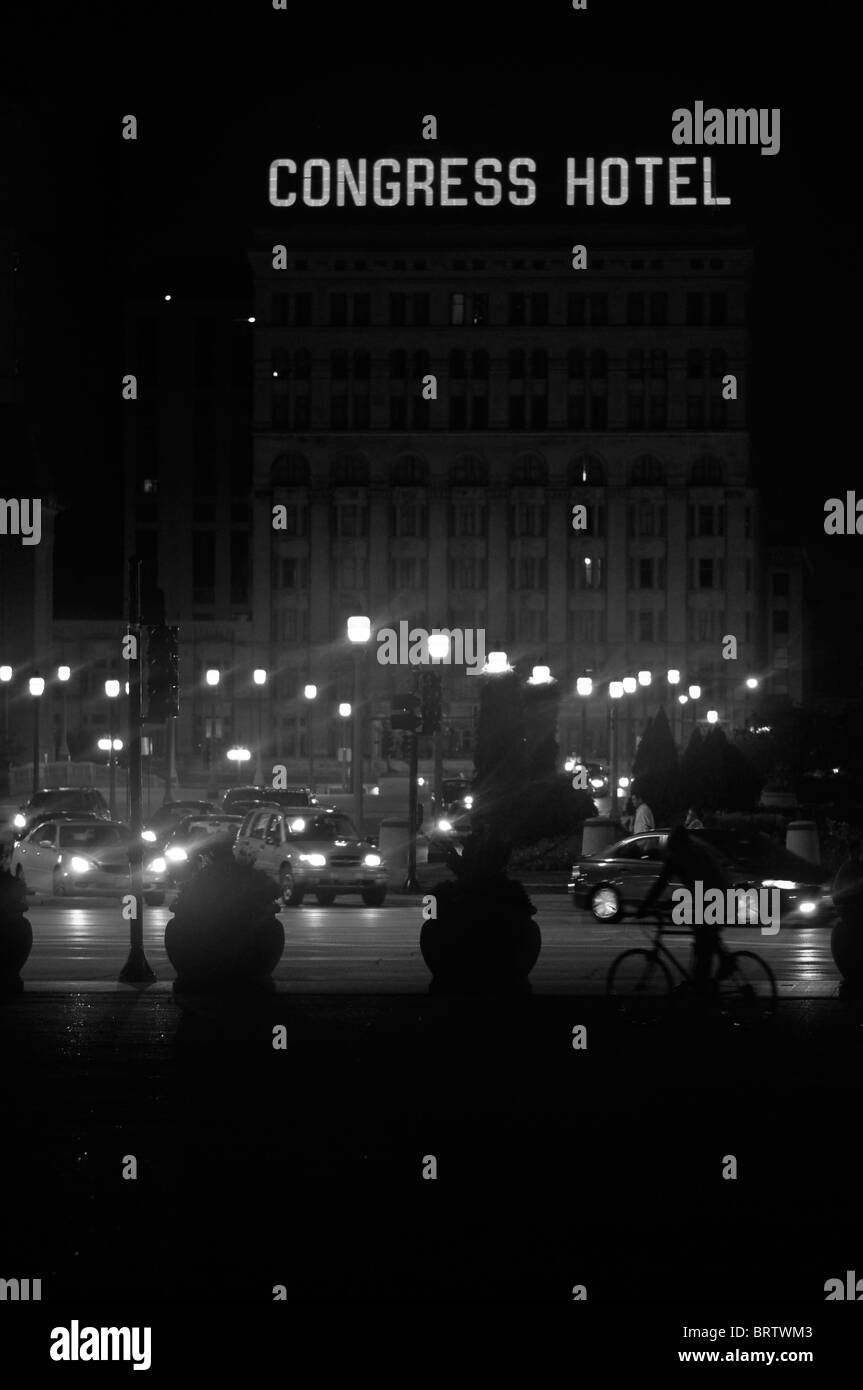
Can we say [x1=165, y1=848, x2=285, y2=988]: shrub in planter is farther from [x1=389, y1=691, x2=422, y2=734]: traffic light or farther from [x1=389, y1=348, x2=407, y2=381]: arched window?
[x1=389, y1=348, x2=407, y2=381]: arched window

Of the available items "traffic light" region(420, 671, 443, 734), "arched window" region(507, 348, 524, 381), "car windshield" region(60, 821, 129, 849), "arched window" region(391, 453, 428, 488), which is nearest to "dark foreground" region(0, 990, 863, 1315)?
"car windshield" region(60, 821, 129, 849)

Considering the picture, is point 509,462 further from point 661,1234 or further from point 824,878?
point 661,1234

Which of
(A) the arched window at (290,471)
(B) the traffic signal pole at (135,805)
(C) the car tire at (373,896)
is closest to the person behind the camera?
(B) the traffic signal pole at (135,805)

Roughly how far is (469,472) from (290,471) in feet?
38.3

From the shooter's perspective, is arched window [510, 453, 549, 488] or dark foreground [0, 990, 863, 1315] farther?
arched window [510, 453, 549, 488]

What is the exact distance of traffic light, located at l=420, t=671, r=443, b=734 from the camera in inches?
1566

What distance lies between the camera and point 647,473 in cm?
12538

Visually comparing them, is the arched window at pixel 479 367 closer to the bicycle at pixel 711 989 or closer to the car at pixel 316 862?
the car at pixel 316 862

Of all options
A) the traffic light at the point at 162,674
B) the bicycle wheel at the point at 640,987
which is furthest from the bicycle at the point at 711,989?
the traffic light at the point at 162,674

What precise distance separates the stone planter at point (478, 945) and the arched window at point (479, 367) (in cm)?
10592

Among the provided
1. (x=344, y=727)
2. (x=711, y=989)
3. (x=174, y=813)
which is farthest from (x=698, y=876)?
(x=344, y=727)

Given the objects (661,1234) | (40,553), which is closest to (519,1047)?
(661,1234)

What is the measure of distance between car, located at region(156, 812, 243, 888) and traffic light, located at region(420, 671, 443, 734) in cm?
444

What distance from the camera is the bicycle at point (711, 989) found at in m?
17.7
